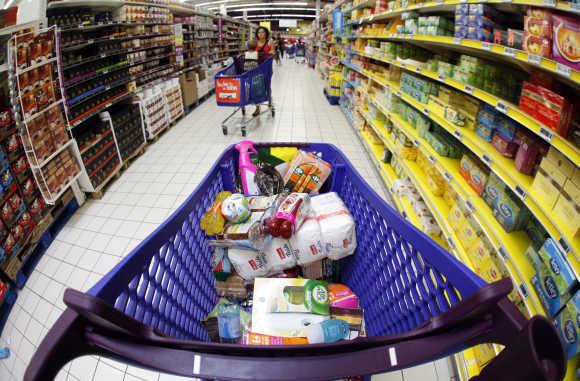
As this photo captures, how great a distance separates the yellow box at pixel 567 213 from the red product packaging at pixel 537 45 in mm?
564

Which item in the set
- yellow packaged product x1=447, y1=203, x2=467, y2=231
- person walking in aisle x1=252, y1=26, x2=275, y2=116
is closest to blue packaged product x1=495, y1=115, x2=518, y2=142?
yellow packaged product x1=447, y1=203, x2=467, y2=231

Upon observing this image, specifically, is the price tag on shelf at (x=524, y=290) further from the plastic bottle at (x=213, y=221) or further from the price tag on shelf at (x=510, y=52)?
the plastic bottle at (x=213, y=221)

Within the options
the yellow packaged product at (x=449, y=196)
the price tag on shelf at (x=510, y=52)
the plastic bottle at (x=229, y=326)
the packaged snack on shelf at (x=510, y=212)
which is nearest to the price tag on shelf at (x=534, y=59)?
the price tag on shelf at (x=510, y=52)

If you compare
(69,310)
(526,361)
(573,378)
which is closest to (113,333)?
(69,310)

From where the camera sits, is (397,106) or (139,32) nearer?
(397,106)

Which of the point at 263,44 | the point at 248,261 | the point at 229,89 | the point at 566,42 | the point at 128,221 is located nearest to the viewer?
the point at 566,42

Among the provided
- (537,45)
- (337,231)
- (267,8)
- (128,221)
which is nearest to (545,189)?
(537,45)

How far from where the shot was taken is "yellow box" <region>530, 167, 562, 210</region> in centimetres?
117

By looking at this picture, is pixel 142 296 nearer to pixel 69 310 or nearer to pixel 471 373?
pixel 69 310

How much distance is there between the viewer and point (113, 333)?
1.66 feet

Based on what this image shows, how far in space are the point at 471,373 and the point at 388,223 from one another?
0.97m

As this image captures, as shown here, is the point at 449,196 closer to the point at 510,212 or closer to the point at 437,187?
the point at 437,187

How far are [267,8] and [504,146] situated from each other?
36.5 m

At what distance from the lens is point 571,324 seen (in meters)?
0.98
